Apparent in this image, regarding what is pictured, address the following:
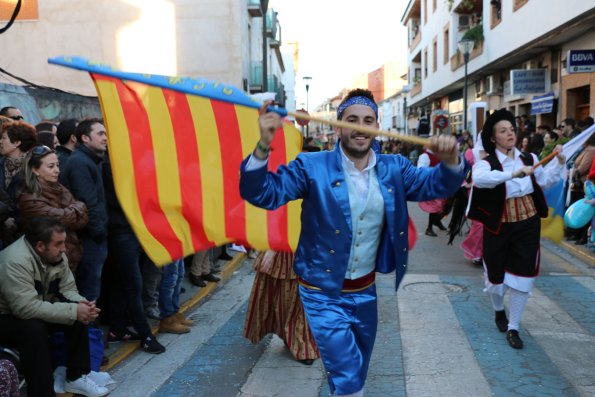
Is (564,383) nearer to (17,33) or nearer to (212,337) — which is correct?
(212,337)

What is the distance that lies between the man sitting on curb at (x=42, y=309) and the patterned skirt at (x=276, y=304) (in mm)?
1331

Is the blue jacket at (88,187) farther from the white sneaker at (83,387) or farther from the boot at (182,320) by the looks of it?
the boot at (182,320)

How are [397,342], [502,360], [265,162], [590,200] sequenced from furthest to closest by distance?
[590,200], [397,342], [502,360], [265,162]

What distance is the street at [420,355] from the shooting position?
4266 mm

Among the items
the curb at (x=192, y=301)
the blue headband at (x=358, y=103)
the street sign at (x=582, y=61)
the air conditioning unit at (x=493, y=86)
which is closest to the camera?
the blue headband at (x=358, y=103)

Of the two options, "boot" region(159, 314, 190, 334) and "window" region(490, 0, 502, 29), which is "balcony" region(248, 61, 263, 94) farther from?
"boot" region(159, 314, 190, 334)

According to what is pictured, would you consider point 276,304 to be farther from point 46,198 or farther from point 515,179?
point 515,179

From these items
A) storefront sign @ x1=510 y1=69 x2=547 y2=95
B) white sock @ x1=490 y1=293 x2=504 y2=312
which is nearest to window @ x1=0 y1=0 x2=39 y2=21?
storefront sign @ x1=510 y1=69 x2=547 y2=95

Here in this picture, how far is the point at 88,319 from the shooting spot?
402cm

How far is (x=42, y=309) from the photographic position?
12.7ft

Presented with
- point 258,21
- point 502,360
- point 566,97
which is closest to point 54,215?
point 502,360

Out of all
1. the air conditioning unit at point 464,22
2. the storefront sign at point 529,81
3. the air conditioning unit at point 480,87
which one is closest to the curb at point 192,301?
the storefront sign at point 529,81

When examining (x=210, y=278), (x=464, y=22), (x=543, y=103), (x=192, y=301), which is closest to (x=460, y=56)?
(x=464, y=22)

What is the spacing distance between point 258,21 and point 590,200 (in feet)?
73.8
